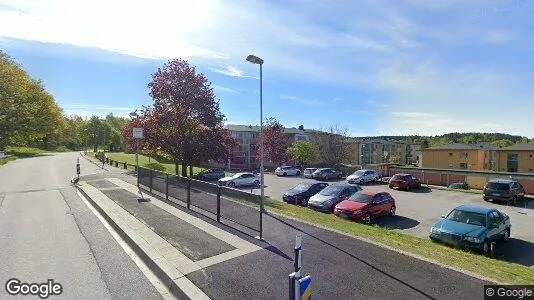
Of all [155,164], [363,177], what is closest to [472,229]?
[363,177]

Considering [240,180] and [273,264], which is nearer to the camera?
[273,264]

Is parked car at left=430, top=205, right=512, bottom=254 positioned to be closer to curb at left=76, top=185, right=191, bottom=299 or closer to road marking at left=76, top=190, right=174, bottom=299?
curb at left=76, top=185, right=191, bottom=299

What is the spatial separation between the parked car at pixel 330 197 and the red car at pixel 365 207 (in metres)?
1.35

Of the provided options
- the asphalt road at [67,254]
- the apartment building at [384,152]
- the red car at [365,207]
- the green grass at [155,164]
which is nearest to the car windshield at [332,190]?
the red car at [365,207]

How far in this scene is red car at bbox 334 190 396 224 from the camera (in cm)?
1688

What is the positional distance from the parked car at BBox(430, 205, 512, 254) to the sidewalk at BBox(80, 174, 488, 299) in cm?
491

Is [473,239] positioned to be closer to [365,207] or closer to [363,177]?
[365,207]

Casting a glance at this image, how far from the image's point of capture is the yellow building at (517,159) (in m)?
52.3

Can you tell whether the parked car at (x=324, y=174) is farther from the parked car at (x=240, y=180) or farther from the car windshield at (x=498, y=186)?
the car windshield at (x=498, y=186)

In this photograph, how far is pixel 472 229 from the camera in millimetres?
12359

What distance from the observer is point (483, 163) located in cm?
6094

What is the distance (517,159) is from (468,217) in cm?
5071

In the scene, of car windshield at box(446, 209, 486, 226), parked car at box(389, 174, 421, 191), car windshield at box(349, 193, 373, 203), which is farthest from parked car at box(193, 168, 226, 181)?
car windshield at box(446, 209, 486, 226)

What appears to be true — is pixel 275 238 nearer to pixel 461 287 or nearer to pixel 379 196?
pixel 461 287
